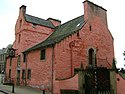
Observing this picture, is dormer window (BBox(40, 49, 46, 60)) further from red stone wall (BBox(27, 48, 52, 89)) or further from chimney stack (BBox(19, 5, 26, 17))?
chimney stack (BBox(19, 5, 26, 17))

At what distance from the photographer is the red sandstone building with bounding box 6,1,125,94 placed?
18.6m

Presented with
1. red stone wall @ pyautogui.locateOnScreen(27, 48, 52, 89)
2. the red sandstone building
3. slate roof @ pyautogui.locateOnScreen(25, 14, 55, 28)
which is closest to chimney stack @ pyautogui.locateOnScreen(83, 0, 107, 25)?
the red sandstone building

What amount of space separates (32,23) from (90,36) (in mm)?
10260

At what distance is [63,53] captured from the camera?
2017 cm

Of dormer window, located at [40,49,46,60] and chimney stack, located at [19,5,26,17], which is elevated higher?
chimney stack, located at [19,5,26,17]

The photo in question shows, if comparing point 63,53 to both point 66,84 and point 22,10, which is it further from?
point 22,10

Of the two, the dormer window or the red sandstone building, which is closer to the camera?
the red sandstone building

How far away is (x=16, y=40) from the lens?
3034 cm

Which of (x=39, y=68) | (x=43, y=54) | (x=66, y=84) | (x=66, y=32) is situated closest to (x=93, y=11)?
(x=66, y=32)

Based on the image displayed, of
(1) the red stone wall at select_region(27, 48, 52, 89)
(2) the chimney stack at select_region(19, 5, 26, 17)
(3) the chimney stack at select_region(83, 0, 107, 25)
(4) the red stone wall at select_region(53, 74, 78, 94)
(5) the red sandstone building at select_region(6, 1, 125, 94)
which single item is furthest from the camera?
(2) the chimney stack at select_region(19, 5, 26, 17)

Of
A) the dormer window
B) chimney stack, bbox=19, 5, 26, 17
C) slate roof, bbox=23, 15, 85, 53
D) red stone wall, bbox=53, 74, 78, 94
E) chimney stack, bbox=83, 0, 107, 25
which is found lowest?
red stone wall, bbox=53, 74, 78, 94

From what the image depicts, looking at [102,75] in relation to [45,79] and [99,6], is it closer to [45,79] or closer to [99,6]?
[45,79]

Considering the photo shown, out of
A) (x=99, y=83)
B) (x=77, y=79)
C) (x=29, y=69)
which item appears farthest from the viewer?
(x=29, y=69)

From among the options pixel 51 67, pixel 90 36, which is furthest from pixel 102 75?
pixel 90 36
